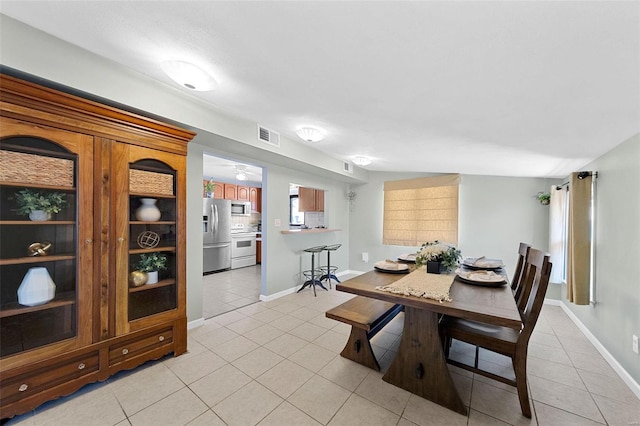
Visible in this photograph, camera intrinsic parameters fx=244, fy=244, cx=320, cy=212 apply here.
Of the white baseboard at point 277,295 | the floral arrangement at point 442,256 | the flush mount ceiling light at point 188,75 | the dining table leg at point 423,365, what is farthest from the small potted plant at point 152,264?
the floral arrangement at point 442,256

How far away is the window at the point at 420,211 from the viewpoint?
447 centimetres

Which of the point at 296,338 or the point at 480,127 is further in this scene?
the point at 296,338

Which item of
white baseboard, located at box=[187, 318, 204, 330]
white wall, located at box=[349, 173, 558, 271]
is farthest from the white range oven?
white wall, located at box=[349, 173, 558, 271]

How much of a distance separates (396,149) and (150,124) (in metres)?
2.69

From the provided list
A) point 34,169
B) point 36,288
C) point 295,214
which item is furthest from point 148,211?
point 295,214

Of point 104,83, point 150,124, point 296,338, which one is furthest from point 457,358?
point 104,83

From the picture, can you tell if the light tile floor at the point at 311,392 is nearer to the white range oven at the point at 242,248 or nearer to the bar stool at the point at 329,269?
the bar stool at the point at 329,269

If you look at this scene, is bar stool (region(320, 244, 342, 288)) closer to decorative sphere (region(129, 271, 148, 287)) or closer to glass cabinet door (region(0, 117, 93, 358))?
decorative sphere (region(129, 271, 148, 287))

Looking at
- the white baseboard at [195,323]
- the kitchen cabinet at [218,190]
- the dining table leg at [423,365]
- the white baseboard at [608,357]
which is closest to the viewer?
the dining table leg at [423,365]

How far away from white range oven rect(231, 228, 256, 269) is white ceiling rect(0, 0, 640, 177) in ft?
14.0

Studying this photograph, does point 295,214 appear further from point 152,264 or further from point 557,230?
point 557,230

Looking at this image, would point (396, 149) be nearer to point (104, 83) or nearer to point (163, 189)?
point (163, 189)

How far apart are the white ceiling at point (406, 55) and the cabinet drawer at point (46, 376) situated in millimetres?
2107

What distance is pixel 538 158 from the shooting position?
2.77m
